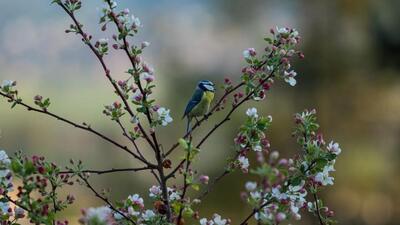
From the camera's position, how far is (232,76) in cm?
466

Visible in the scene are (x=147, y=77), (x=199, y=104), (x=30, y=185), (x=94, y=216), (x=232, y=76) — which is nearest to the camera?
(x=94, y=216)

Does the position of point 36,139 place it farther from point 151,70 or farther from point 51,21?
point 151,70

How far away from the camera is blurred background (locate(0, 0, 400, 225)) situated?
478 cm

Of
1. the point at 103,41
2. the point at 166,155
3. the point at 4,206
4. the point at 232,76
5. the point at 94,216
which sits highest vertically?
the point at 232,76

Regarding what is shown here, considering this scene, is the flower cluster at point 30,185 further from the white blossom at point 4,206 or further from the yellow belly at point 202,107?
the yellow belly at point 202,107

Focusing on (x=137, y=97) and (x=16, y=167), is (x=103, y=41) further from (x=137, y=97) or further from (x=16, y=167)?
(x=16, y=167)

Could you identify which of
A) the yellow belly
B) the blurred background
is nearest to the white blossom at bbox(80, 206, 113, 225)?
the yellow belly

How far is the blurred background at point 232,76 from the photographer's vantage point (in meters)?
4.78

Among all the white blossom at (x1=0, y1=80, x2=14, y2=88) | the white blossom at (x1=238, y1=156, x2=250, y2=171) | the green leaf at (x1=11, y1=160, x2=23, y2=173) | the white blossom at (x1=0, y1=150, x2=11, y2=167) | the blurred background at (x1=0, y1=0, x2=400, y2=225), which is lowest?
the green leaf at (x1=11, y1=160, x2=23, y2=173)

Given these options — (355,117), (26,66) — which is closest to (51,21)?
(26,66)

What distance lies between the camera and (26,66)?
505cm

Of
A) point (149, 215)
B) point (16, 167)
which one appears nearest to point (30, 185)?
point (16, 167)

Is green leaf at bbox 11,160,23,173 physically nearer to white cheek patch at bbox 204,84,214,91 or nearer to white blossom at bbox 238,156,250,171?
white blossom at bbox 238,156,250,171

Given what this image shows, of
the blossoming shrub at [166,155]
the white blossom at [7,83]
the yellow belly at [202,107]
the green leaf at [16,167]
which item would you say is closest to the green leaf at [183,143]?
the blossoming shrub at [166,155]
